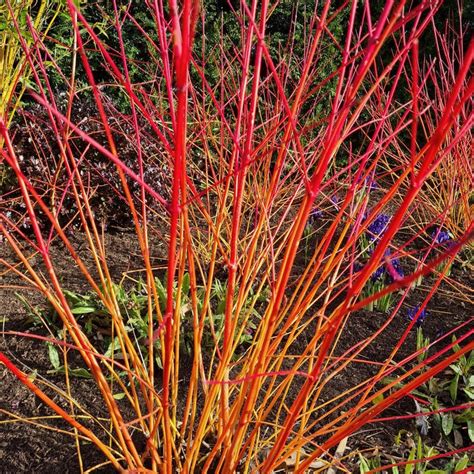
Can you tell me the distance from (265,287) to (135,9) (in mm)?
3153

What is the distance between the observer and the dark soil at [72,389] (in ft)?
5.89

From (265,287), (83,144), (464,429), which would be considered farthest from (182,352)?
(83,144)

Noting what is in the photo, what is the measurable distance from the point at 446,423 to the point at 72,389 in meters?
1.37

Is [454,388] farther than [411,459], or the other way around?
[454,388]

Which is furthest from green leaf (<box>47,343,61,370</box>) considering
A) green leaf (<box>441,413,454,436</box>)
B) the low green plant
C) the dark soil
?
green leaf (<box>441,413,454,436</box>)

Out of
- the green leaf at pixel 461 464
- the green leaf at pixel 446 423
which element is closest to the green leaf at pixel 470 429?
the green leaf at pixel 446 423

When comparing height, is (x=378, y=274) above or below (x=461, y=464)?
below

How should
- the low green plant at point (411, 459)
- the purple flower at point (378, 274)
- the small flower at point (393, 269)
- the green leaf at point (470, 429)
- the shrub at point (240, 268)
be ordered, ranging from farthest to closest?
the purple flower at point (378, 274) < the green leaf at point (470, 429) < the low green plant at point (411, 459) < the shrub at point (240, 268) < the small flower at point (393, 269)

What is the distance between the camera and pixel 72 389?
6.87 feet

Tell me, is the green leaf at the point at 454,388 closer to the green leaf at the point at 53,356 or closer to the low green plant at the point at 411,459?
the low green plant at the point at 411,459

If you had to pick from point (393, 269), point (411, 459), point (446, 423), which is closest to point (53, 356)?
point (411, 459)

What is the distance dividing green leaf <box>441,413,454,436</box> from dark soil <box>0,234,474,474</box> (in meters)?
0.04

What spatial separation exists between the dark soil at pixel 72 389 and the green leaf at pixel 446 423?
40 mm

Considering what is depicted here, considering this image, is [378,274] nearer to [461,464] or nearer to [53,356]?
[461,464]
